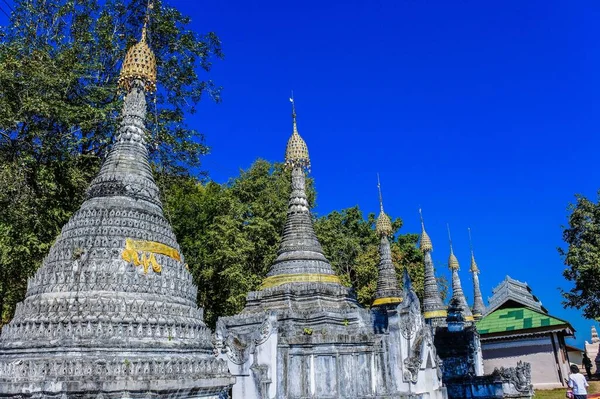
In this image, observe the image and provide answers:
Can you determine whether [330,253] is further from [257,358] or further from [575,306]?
[257,358]

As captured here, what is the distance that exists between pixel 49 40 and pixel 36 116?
3110 millimetres

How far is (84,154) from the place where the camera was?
1697 cm

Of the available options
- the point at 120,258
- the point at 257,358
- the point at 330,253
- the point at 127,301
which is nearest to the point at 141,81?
the point at 120,258

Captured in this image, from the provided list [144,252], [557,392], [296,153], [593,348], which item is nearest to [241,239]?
[296,153]

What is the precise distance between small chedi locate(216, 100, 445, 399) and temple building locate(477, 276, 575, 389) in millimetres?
11999

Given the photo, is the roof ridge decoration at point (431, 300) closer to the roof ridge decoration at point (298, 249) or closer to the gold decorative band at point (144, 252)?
the roof ridge decoration at point (298, 249)

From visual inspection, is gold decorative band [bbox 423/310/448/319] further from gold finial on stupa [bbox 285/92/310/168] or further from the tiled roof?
gold finial on stupa [bbox 285/92/310/168]

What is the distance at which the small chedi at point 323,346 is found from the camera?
1287 cm

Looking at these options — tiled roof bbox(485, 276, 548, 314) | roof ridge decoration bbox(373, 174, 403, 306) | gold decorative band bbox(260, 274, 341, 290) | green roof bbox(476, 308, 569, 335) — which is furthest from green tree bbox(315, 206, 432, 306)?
gold decorative band bbox(260, 274, 341, 290)

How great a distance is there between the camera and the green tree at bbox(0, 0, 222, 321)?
1477 centimetres

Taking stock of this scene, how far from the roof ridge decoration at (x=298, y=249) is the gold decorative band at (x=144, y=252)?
7.35m

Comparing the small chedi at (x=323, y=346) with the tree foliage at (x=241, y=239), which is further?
the tree foliage at (x=241, y=239)

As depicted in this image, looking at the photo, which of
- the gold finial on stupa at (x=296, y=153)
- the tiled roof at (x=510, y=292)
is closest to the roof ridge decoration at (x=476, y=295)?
the tiled roof at (x=510, y=292)

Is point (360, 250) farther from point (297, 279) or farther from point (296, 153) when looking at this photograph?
point (297, 279)
